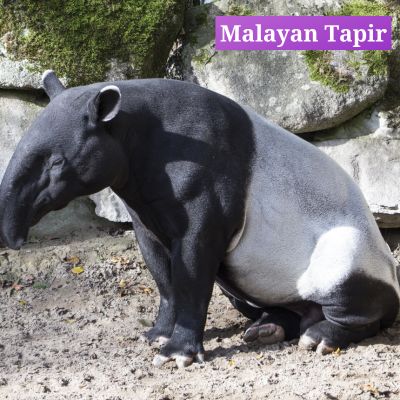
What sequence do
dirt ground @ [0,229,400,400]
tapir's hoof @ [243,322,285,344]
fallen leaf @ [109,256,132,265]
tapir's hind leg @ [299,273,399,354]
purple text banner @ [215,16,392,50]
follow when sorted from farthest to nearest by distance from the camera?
purple text banner @ [215,16,392,50] < fallen leaf @ [109,256,132,265] < tapir's hoof @ [243,322,285,344] < tapir's hind leg @ [299,273,399,354] < dirt ground @ [0,229,400,400]

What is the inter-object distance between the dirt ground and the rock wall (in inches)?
16.2

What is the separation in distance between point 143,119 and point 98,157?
322 millimetres

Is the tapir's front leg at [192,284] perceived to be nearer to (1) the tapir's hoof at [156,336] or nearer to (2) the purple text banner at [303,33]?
(1) the tapir's hoof at [156,336]

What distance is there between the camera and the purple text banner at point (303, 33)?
6438 mm

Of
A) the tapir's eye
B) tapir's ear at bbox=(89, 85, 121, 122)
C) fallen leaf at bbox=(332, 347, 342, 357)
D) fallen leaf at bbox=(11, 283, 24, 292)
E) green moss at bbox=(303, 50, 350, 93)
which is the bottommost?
fallen leaf at bbox=(11, 283, 24, 292)

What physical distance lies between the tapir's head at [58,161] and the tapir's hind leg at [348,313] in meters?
1.43

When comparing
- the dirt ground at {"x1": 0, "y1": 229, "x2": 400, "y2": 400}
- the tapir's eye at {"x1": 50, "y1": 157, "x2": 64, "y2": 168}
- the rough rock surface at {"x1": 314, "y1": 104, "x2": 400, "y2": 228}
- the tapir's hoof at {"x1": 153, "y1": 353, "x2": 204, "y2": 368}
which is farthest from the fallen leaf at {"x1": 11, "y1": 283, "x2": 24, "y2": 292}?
the rough rock surface at {"x1": 314, "y1": 104, "x2": 400, "y2": 228}

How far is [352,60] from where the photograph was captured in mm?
6434

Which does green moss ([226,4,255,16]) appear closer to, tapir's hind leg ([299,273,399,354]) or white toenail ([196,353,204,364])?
tapir's hind leg ([299,273,399,354])

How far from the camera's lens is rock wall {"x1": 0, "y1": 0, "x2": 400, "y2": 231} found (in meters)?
6.13

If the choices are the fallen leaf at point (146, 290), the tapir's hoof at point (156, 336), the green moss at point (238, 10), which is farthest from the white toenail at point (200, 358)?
the green moss at point (238, 10)

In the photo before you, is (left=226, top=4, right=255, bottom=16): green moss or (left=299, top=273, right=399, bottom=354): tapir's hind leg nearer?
(left=299, top=273, right=399, bottom=354): tapir's hind leg

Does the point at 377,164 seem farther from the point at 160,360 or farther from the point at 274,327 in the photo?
the point at 160,360

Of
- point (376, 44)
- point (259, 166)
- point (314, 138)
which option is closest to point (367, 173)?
point (314, 138)
